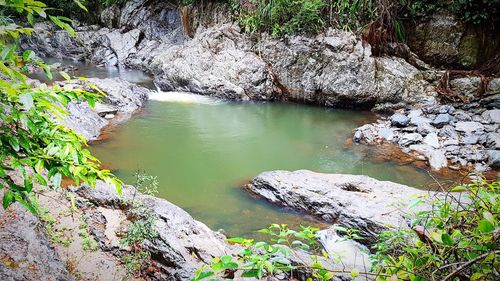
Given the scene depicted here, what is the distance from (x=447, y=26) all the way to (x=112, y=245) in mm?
9952

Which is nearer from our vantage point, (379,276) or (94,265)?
(379,276)

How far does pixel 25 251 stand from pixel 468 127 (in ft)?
27.0

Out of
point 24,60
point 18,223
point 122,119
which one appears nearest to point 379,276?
point 24,60

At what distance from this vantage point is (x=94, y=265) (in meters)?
2.99

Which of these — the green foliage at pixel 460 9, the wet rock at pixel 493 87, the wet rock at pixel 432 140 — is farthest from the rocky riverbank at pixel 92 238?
Answer: the green foliage at pixel 460 9

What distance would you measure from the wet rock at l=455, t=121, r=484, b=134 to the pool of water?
2040mm

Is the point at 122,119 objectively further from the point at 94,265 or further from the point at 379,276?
the point at 379,276

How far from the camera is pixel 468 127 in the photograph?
24.1 feet

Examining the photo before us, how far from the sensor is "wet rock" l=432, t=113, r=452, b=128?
303 inches

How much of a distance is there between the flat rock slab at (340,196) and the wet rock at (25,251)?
2.97 metres

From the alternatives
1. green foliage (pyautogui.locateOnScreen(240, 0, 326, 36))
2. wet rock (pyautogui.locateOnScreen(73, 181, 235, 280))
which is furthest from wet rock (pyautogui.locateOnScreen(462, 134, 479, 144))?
wet rock (pyautogui.locateOnScreen(73, 181, 235, 280))

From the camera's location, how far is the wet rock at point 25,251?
227cm

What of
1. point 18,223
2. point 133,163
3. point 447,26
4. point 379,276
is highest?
point 447,26

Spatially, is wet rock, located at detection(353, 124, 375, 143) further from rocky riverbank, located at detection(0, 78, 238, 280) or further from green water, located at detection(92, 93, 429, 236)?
rocky riverbank, located at detection(0, 78, 238, 280)
